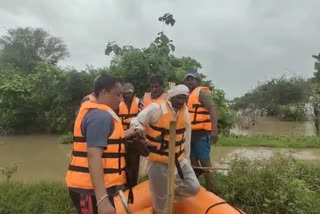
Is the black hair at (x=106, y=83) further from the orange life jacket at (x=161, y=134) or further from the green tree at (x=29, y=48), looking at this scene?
the green tree at (x=29, y=48)

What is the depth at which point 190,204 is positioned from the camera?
384 cm

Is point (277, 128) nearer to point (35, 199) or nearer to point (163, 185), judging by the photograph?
point (35, 199)

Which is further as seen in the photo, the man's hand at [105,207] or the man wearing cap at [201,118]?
the man wearing cap at [201,118]

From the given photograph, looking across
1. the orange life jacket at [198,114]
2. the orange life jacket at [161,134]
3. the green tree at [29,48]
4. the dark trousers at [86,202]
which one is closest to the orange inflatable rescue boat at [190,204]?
the orange life jacket at [161,134]

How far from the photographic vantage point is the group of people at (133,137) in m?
2.50

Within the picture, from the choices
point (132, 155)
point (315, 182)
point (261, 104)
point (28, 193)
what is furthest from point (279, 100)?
point (132, 155)

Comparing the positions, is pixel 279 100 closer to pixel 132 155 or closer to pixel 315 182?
pixel 315 182

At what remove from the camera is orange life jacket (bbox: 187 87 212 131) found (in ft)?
16.3

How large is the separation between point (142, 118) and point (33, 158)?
655 centimetres

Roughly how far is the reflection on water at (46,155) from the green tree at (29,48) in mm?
12853

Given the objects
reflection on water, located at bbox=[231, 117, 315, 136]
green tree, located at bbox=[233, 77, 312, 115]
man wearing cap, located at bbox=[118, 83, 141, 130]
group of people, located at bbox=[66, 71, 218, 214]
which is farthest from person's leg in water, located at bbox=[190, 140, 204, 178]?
green tree, located at bbox=[233, 77, 312, 115]

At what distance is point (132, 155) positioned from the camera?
2992 millimetres

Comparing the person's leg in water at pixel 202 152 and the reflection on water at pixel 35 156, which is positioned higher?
the person's leg in water at pixel 202 152

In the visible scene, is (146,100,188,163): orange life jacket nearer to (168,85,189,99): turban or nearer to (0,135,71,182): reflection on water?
(168,85,189,99): turban
